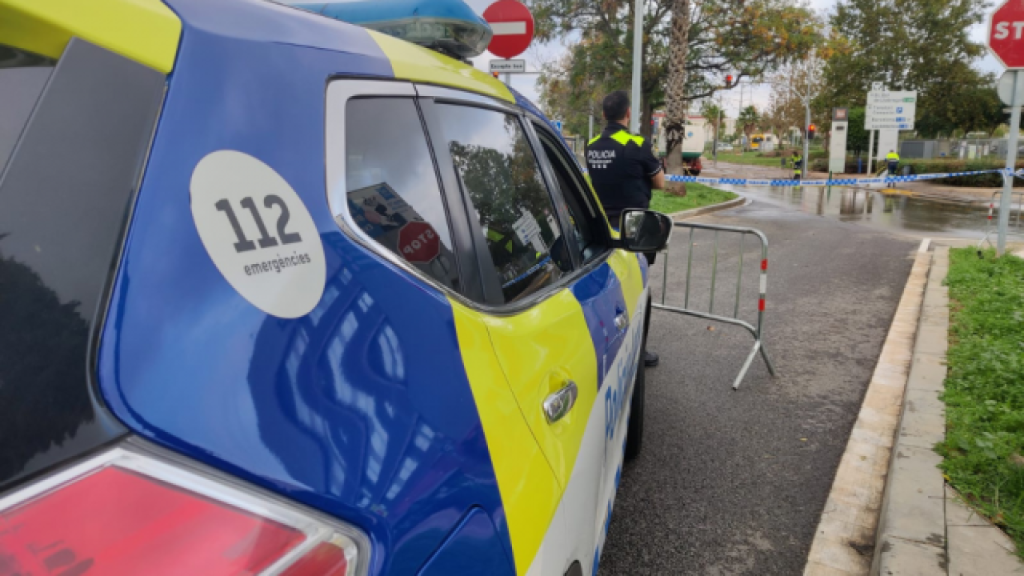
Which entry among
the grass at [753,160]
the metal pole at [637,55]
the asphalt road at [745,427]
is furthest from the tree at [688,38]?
the grass at [753,160]

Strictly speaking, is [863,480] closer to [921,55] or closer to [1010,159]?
[1010,159]

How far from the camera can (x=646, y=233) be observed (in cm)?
289

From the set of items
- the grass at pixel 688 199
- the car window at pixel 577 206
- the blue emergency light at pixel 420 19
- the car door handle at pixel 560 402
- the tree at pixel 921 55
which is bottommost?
the grass at pixel 688 199

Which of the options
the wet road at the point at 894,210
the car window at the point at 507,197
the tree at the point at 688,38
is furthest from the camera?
the tree at the point at 688,38

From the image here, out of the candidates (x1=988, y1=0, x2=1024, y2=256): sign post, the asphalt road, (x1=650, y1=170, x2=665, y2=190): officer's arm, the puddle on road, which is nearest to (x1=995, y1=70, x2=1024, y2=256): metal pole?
(x1=988, y1=0, x2=1024, y2=256): sign post

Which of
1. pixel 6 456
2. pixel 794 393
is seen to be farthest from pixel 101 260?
pixel 794 393

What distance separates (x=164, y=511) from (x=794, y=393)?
15.5 ft

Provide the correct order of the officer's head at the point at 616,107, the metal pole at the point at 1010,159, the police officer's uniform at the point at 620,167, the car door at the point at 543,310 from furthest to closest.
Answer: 1. the metal pole at the point at 1010,159
2. the officer's head at the point at 616,107
3. the police officer's uniform at the point at 620,167
4. the car door at the point at 543,310

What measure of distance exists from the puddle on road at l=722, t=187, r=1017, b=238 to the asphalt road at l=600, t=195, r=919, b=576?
678 cm

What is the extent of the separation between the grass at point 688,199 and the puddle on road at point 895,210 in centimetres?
208

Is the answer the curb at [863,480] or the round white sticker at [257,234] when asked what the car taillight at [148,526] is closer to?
the round white sticker at [257,234]

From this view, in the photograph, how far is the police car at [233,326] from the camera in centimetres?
71

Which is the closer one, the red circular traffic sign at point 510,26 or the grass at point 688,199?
the red circular traffic sign at point 510,26

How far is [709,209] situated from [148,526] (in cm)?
1716
